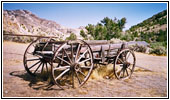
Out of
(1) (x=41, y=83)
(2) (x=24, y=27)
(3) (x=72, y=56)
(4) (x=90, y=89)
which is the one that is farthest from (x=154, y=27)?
(1) (x=41, y=83)

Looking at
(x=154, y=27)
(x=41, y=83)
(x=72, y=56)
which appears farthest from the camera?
(x=154, y=27)

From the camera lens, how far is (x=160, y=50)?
47.2ft

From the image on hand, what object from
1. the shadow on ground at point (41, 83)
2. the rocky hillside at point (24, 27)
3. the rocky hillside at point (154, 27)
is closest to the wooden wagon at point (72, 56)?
the shadow on ground at point (41, 83)

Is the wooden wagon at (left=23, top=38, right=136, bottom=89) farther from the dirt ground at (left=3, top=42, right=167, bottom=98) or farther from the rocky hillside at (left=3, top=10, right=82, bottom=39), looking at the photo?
the rocky hillside at (left=3, top=10, right=82, bottom=39)

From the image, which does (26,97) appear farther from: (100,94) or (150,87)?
(150,87)

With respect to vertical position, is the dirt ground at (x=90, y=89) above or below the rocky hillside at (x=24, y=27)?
below

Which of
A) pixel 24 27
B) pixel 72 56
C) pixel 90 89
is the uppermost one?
pixel 24 27

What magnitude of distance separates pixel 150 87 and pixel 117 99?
5.41ft

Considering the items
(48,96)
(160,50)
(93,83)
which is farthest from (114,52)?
(160,50)

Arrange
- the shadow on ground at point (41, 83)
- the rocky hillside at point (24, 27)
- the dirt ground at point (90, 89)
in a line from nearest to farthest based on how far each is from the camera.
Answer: the dirt ground at point (90, 89) < the shadow on ground at point (41, 83) < the rocky hillside at point (24, 27)

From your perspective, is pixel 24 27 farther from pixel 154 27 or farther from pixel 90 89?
pixel 154 27

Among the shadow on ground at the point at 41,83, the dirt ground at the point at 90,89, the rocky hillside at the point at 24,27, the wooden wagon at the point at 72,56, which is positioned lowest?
the dirt ground at the point at 90,89

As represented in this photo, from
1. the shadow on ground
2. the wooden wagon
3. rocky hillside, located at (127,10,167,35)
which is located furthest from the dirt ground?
rocky hillside, located at (127,10,167,35)

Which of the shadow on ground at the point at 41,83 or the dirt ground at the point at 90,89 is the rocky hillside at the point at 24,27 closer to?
the shadow on ground at the point at 41,83
